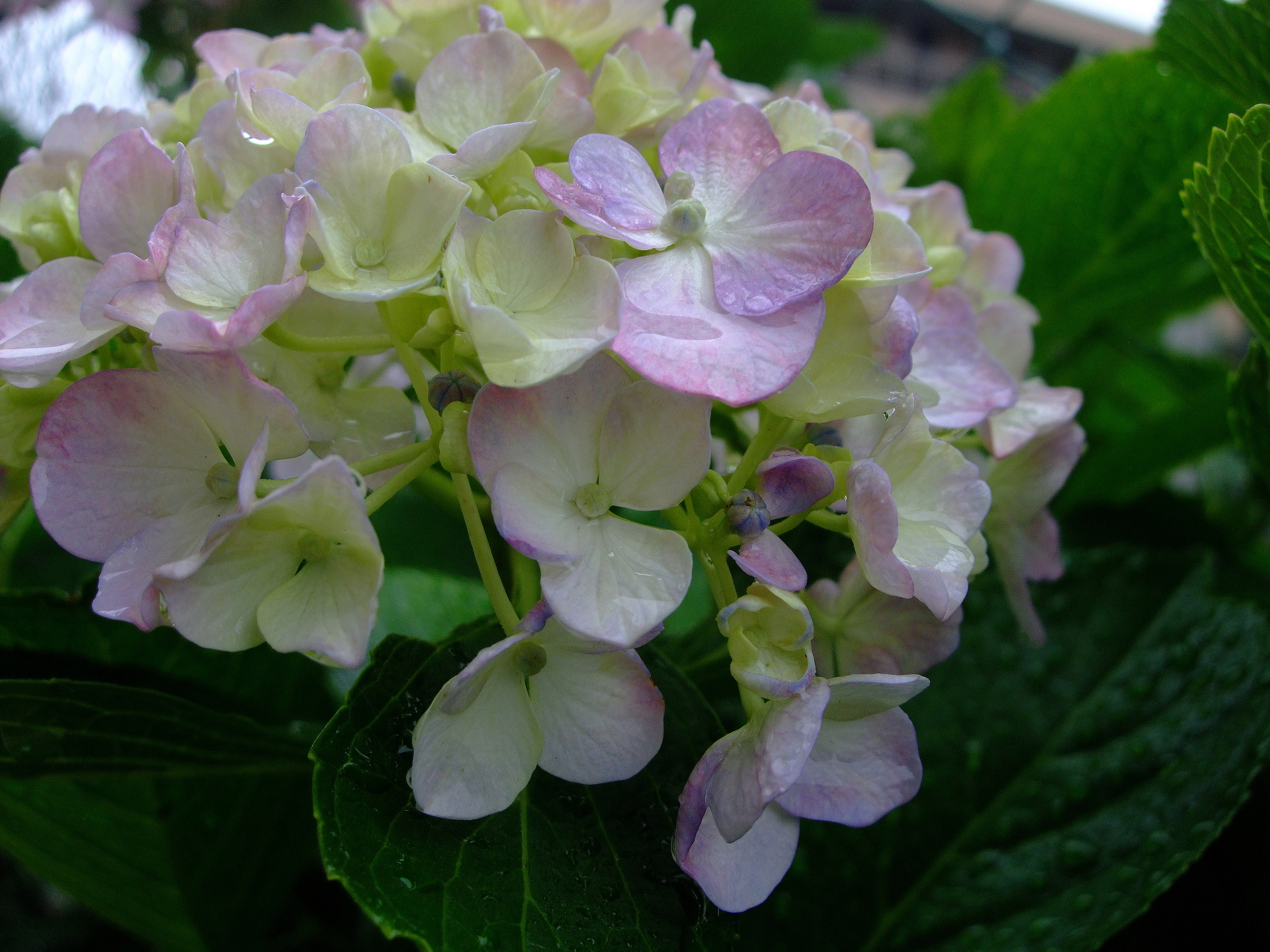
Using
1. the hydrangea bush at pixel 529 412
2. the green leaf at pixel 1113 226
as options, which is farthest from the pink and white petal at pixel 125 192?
the green leaf at pixel 1113 226

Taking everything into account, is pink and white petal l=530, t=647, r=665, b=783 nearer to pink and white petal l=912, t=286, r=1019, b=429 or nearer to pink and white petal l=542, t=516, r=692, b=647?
pink and white petal l=542, t=516, r=692, b=647

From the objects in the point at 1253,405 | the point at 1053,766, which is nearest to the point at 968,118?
the point at 1253,405

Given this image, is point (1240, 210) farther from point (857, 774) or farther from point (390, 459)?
point (390, 459)

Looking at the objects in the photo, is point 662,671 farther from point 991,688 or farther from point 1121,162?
point 1121,162

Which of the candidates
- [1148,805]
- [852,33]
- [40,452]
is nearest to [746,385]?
[40,452]

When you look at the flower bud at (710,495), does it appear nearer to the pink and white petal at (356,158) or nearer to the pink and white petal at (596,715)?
the pink and white petal at (596,715)

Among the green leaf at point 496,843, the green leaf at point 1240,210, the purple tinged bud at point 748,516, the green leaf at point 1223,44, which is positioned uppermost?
the green leaf at point 1223,44
